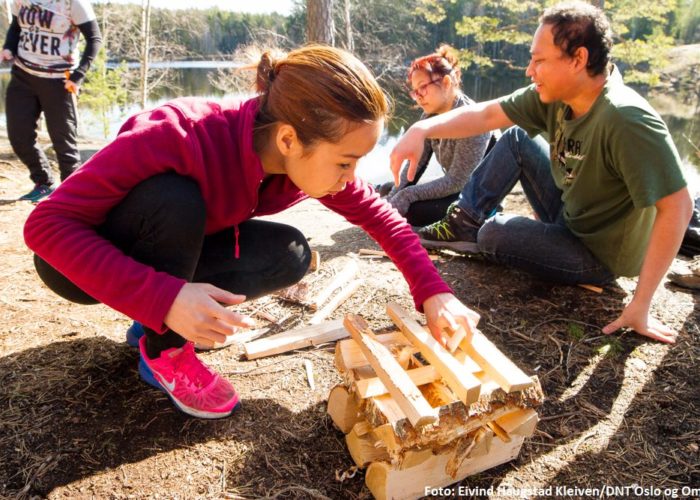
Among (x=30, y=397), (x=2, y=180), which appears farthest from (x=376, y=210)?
(x=2, y=180)

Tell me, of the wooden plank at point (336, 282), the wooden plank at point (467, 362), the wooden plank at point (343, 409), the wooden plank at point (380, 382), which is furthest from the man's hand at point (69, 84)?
the wooden plank at point (467, 362)

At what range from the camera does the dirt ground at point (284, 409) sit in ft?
5.37

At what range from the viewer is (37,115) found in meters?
4.66

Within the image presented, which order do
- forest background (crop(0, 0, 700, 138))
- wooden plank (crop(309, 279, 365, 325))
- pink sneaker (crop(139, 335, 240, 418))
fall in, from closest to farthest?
1. pink sneaker (crop(139, 335, 240, 418))
2. wooden plank (crop(309, 279, 365, 325))
3. forest background (crop(0, 0, 700, 138))

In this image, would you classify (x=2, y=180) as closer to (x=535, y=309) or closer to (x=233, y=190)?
(x=233, y=190)

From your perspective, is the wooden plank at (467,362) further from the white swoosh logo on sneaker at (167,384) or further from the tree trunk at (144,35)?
the tree trunk at (144,35)

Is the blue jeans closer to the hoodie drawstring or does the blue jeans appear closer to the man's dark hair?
the man's dark hair

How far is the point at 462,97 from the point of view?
3906mm

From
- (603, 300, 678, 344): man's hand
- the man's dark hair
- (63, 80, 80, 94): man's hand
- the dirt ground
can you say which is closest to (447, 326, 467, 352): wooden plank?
the dirt ground

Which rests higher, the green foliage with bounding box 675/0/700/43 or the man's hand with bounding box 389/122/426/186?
the green foliage with bounding box 675/0/700/43

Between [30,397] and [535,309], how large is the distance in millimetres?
2459

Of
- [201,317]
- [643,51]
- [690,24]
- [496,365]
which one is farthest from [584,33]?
[690,24]

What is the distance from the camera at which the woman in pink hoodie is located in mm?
1362

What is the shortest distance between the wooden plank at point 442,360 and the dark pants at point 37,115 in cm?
409
